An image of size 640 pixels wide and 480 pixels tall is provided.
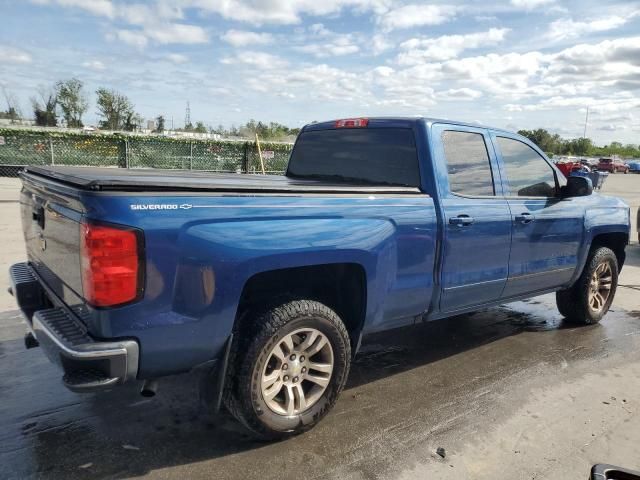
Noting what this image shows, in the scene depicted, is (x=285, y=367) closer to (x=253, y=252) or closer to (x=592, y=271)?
(x=253, y=252)

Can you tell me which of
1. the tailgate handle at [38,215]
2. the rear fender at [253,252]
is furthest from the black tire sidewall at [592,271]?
the tailgate handle at [38,215]

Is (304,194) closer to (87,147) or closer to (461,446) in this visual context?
(461,446)

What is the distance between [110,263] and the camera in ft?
7.93

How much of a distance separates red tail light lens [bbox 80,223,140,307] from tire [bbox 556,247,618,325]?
180 inches

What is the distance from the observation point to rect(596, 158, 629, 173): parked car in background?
53438 millimetres

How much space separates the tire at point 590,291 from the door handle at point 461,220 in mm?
2237

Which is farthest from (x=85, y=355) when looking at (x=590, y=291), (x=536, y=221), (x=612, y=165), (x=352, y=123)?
(x=612, y=165)

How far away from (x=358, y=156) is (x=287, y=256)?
5.66 ft

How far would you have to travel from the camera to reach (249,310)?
3053 millimetres

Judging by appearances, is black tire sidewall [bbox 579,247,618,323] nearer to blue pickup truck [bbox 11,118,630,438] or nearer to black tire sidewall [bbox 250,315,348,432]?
blue pickup truck [bbox 11,118,630,438]

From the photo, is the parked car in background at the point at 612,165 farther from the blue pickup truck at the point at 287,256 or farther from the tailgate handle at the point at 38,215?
the tailgate handle at the point at 38,215

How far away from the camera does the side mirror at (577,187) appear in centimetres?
487

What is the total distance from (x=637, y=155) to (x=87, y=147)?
119 meters

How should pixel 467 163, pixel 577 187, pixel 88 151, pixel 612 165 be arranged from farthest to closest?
pixel 612 165 → pixel 88 151 → pixel 577 187 → pixel 467 163
